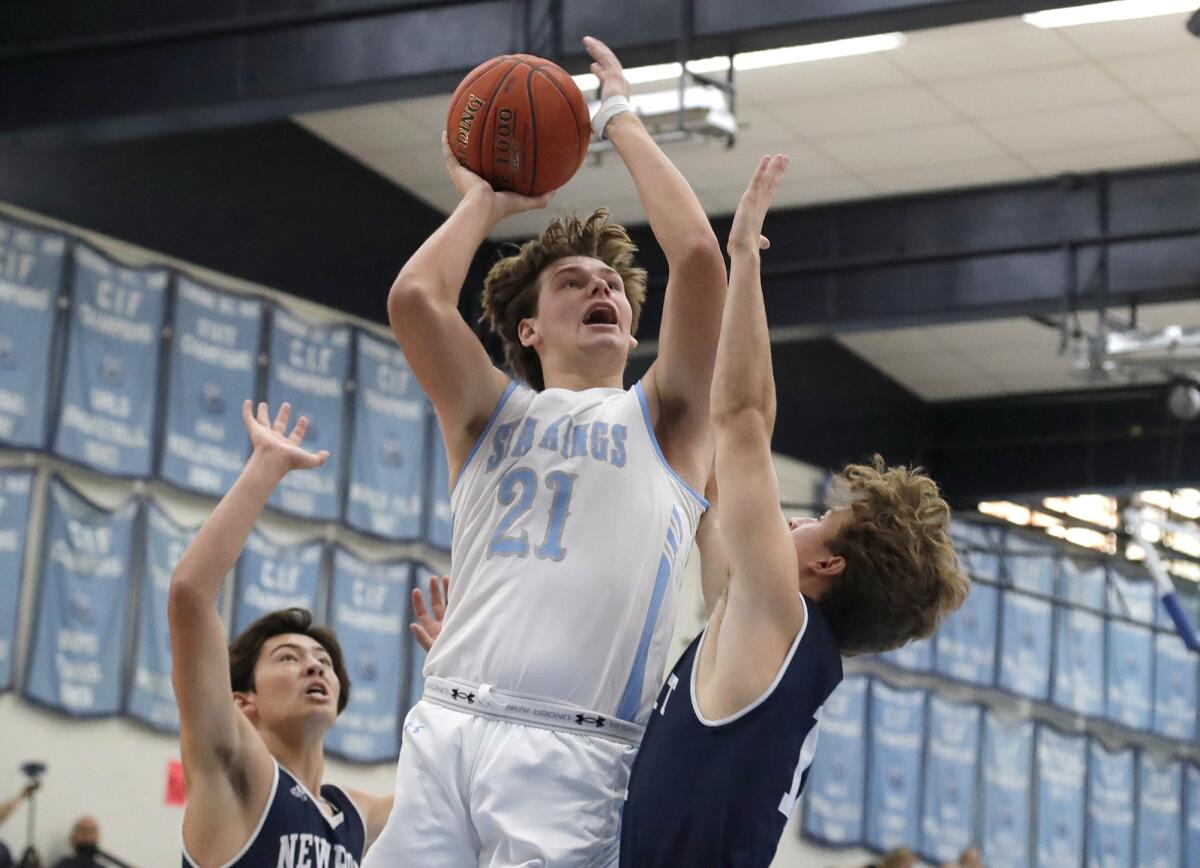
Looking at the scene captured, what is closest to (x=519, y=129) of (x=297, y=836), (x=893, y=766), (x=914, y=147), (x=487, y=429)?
(x=487, y=429)

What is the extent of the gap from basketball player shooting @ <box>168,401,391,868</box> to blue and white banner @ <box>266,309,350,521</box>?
22.0 ft

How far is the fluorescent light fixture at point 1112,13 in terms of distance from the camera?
30.8 feet

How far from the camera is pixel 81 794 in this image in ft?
33.1

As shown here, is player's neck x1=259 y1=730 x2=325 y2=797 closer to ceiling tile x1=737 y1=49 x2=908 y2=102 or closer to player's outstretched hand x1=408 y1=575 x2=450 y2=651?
player's outstretched hand x1=408 y1=575 x2=450 y2=651

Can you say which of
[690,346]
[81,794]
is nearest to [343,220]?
[81,794]

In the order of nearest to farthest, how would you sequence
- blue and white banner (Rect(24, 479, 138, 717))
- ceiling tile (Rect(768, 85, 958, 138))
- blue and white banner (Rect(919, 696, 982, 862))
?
1. blue and white banner (Rect(24, 479, 138, 717))
2. ceiling tile (Rect(768, 85, 958, 138))
3. blue and white banner (Rect(919, 696, 982, 862))

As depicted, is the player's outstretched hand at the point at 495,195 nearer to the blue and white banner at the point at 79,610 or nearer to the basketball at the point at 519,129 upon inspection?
the basketball at the point at 519,129

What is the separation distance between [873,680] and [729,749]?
13101 millimetres

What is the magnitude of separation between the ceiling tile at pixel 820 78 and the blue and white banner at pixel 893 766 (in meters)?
6.67

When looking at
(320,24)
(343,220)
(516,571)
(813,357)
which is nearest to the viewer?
(516,571)

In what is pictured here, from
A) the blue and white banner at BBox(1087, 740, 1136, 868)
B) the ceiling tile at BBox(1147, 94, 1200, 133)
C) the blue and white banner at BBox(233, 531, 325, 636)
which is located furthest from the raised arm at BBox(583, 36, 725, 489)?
the blue and white banner at BBox(1087, 740, 1136, 868)

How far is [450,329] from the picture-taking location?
11.2ft

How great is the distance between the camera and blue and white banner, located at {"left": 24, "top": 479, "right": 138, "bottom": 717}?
991cm

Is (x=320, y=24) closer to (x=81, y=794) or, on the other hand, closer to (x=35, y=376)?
(x=35, y=376)
